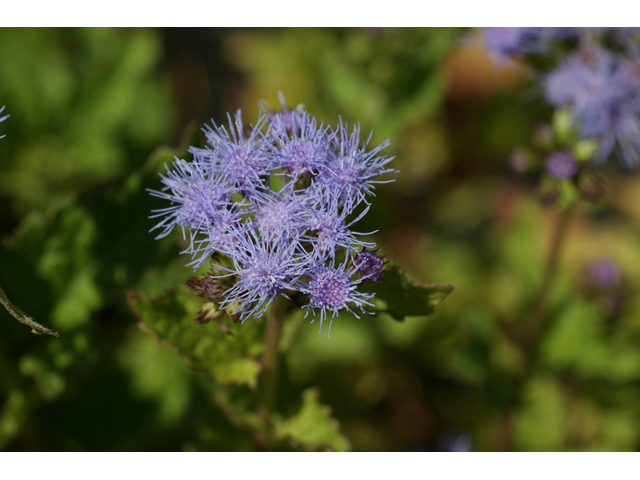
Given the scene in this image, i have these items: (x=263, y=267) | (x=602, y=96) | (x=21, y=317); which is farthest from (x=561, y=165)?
(x=21, y=317)

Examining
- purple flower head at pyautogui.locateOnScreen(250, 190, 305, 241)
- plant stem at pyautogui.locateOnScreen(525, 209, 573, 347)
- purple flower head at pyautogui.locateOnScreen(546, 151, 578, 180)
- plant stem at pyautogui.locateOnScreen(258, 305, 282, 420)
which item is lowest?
plant stem at pyautogui.locateOnScreen(258, 305, 282, 420)

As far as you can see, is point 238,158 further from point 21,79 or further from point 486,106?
point 486,106

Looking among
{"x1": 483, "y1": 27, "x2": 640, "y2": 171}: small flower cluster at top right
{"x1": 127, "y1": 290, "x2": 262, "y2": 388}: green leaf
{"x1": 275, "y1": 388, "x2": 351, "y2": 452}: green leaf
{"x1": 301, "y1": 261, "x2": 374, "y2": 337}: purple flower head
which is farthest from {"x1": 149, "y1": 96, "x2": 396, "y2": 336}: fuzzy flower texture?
{"x1": 483, "y1": 27, "x2": 640, "y2": 171}: small flower cluster at top right

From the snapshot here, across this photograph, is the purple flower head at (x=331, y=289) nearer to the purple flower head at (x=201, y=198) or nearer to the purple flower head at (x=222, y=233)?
the purple flower head at (x=222, y=233)

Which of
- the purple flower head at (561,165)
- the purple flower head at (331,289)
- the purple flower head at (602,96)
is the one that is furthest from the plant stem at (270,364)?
the purple flower head at (602,96)

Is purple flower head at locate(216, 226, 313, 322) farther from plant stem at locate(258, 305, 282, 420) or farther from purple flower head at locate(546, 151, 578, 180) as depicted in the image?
purple flower head at locate(546, 151, 578, 180)

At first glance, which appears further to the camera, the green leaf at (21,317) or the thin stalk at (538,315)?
the thin stalk at (538,315)
